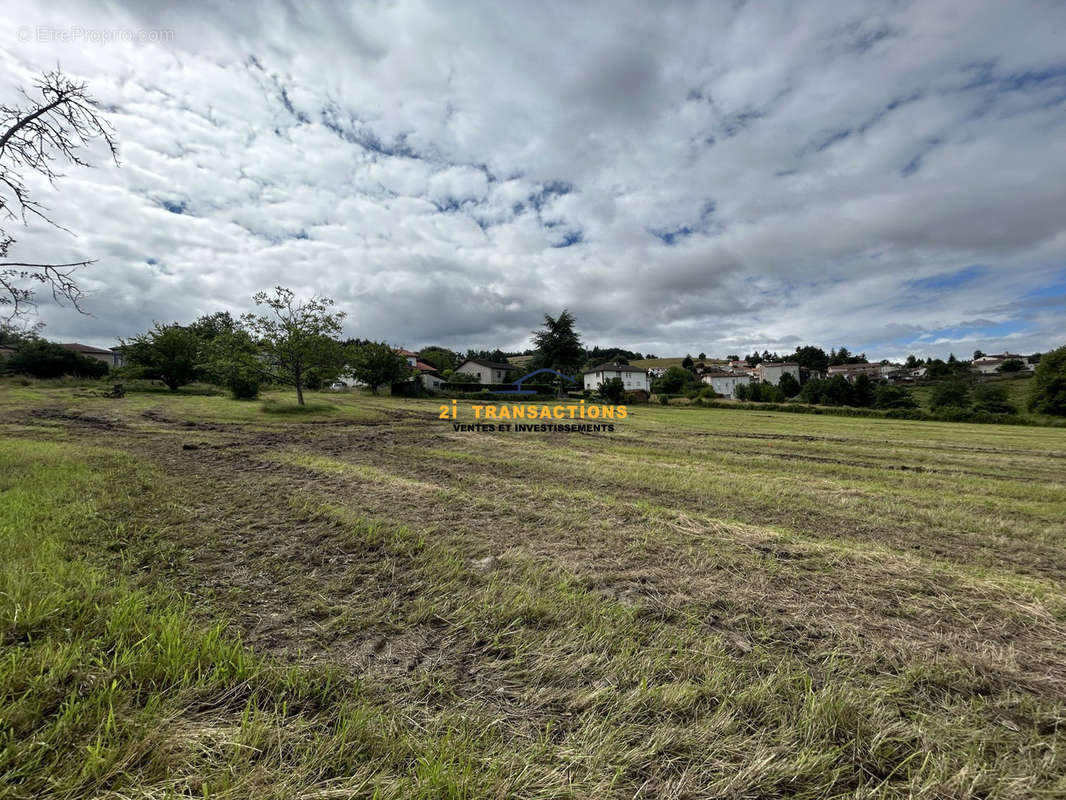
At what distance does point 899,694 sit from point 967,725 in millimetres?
279

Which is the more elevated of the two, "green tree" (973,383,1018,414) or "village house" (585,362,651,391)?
"village house" (585,362,651,391)

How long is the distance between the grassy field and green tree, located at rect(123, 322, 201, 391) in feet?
132

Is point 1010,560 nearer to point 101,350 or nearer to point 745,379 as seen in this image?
point 745,379

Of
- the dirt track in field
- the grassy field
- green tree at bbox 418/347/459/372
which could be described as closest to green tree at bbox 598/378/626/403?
the dirt track in field

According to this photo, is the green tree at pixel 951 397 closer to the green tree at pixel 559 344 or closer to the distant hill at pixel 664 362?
the green tree at pixel 559 344

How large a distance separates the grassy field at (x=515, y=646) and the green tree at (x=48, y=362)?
182 feet

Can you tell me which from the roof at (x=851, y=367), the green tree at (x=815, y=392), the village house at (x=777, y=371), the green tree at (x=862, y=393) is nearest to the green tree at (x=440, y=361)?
the green tree at (x=815, y=392)

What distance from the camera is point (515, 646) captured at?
2.74 meters

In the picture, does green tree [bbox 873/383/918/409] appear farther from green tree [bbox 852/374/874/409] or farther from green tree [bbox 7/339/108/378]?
green tree [bbox 7/339/108/378]

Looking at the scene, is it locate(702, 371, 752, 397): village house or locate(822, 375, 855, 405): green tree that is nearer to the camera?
locate(822, 375, 855, 405): green tree

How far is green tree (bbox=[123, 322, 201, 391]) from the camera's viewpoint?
119ft

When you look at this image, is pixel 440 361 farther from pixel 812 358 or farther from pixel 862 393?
pixel 812 358

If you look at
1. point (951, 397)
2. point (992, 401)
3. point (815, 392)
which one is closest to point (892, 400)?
point (951, 397)

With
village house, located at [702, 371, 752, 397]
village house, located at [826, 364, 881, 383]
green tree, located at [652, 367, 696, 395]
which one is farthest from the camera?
village house, located at [826, 364, 881, 383]
